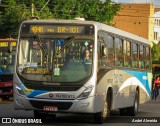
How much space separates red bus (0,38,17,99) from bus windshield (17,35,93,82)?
1432 cm

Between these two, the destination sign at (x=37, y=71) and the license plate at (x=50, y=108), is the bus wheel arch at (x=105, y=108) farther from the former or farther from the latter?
the destination sign at (x=37, y=71)

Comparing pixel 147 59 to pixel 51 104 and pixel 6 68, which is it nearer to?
pixel 51 104

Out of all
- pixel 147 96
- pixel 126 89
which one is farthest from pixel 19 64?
pixel 147 96

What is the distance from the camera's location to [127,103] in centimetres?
2069

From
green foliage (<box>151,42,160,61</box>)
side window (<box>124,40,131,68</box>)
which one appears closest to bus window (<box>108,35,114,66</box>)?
side window (<box>124,40,131,68</box>)

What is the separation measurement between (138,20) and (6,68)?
94436mm

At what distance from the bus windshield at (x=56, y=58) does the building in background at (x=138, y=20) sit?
105 m

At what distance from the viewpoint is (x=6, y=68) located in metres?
32.0

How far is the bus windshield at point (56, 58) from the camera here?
1653 cm

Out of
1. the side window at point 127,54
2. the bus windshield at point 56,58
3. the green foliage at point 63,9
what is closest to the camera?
the bus windshield at point 56,58

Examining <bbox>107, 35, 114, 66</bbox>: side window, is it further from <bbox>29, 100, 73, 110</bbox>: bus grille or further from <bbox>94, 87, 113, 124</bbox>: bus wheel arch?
<bbox>29, 100, 73, 110</bbox>: bus grille

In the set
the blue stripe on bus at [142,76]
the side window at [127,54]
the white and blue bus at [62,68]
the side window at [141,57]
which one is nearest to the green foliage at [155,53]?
the blue stripe on bus at [142,76]

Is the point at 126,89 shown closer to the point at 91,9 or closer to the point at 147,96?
the point at 147,96

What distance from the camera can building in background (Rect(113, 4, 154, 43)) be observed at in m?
123
